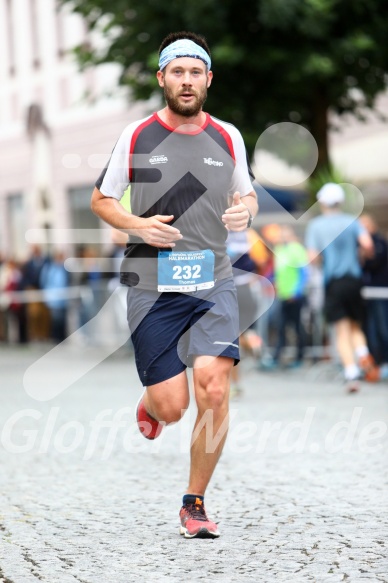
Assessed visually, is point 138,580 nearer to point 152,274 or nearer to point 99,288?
point 152,274

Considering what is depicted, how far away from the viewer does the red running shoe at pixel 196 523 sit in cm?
555

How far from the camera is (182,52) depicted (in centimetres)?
565

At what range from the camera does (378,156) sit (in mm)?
18703

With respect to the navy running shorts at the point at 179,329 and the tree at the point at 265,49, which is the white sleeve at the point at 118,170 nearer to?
the navy running shorts at the point at 179,329

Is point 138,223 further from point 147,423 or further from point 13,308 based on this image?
point 13,308

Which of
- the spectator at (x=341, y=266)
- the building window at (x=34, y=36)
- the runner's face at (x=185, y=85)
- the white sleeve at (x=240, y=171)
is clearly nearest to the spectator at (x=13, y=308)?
the building window at (x=34, y=36)

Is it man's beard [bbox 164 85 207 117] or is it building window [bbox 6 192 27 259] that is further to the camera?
building window [bbox 6 192 27 259]

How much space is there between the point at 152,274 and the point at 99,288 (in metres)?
13.6

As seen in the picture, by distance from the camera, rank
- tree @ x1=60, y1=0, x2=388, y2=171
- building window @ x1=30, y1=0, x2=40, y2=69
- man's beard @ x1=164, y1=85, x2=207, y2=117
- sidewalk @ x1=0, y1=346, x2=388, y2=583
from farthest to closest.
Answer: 1. building window @ x1=30, y1=0, x2=40, y2=69
2. tree @ x1=60, y1=0, x2=388, y2=171
3. man's beard @ x1=164, y1=85, x2=207, y2=117
4. sidewalk @ x1=0, y1=346, x2=388, y2=583

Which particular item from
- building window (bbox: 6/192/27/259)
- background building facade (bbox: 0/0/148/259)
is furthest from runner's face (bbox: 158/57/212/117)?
building window (bbox: 6/192/27/259)

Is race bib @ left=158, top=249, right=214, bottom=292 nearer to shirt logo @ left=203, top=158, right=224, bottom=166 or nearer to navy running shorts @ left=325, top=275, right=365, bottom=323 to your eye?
shirt logo @ left=203, top=158, right=224, bottom=166

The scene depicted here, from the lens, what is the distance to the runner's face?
561 centimetres

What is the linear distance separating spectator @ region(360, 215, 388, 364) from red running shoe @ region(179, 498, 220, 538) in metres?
8.45

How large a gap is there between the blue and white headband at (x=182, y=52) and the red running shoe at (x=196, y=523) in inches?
71.4
